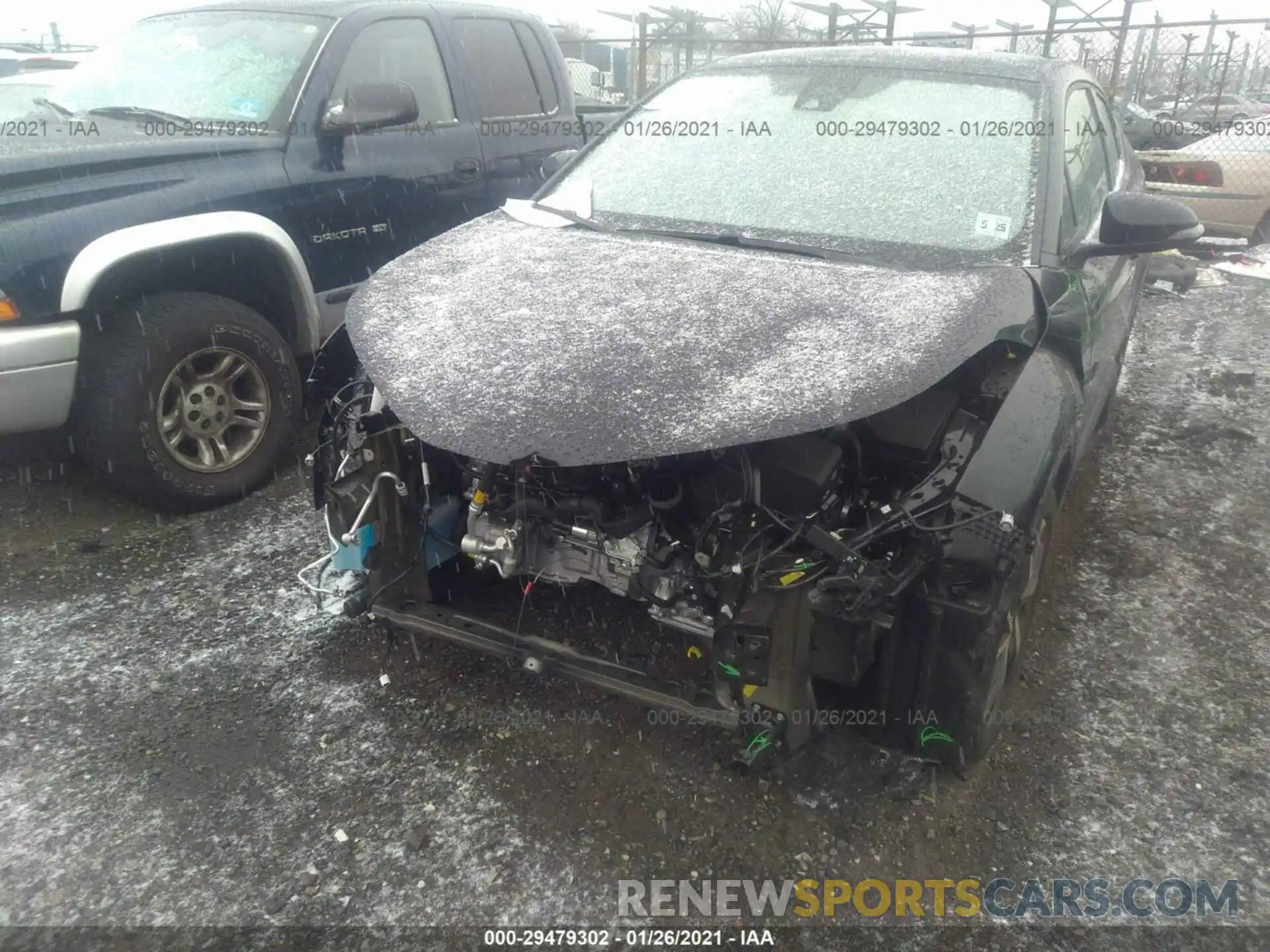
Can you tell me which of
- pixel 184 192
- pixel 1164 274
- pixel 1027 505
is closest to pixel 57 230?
pixel 184 192

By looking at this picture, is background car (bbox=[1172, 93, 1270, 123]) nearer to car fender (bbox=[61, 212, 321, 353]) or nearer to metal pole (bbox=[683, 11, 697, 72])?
metal pole (bbox=[683, 11, 697, 72])

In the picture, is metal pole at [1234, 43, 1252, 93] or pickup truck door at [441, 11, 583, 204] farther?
metal pole at [1234, 43, 1252, 93]

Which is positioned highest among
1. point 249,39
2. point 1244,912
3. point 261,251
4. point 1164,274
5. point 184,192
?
point 249,39

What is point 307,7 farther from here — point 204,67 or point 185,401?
point 185,401

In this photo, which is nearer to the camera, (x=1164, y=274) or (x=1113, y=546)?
(x=1113, y=546)

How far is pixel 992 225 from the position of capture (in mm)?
2871

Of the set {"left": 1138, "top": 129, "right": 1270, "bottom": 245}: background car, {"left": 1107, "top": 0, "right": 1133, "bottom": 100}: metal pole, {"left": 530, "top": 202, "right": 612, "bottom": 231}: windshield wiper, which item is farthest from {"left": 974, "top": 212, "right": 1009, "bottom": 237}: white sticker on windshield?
{"left": 1107, "top": 0, "right": 1133, "bottom": 100}: metal pole

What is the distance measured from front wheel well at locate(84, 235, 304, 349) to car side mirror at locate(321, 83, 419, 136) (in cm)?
67

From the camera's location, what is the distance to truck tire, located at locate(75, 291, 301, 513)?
11.5 feet

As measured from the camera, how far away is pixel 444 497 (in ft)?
9.11

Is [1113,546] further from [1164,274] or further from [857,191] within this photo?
[1164,274]


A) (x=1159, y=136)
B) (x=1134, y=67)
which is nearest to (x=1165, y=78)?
(x=1134, y=67)

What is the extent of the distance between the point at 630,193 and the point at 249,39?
2.30 m

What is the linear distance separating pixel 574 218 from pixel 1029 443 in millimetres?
1860
